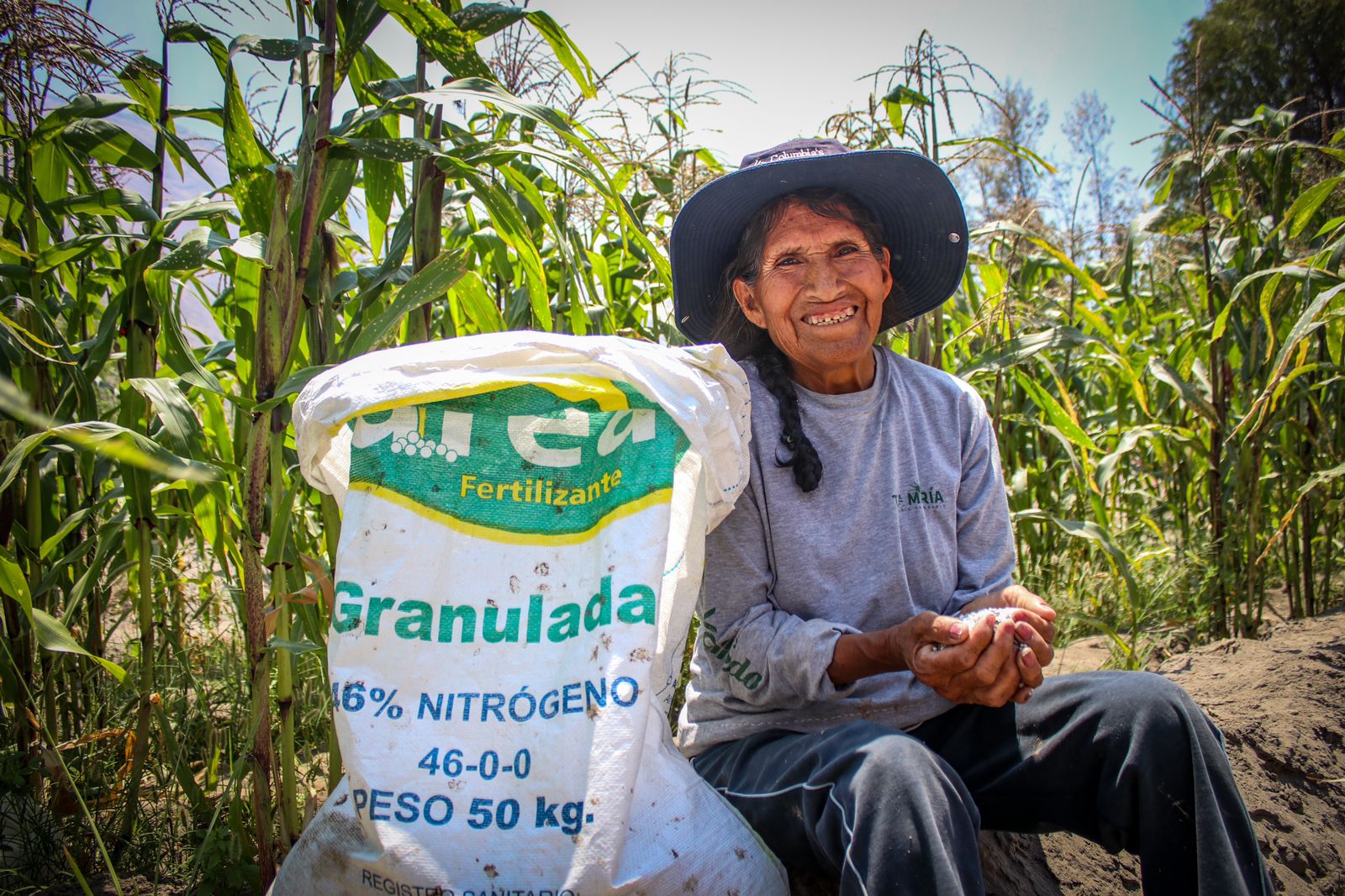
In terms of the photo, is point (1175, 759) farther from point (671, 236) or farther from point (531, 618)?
point (671, 236)

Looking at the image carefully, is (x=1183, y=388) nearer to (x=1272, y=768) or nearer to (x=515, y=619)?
(x=1272, y=768)

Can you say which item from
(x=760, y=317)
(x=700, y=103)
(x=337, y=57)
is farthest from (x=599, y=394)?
(x=700, y=103)

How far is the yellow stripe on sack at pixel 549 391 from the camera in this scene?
1.12 meters

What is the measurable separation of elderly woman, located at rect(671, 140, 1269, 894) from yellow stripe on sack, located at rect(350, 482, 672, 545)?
37 centimetres

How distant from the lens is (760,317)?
1.68m

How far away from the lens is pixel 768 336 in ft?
5.71

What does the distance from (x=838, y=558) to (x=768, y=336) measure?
19.7 inches

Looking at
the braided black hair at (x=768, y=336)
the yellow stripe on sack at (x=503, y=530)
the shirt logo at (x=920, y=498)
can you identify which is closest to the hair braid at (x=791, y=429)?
the braided black hair at (x=768, y=336)

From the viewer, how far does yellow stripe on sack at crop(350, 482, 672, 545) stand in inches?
43.7

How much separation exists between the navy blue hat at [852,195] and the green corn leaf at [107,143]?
39.0 inches

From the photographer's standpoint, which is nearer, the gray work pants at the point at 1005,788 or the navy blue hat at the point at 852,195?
the gray work pants at the point at 1005,788

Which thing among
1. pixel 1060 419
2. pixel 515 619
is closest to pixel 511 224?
pixel 515 619

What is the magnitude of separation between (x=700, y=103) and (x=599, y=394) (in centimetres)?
195

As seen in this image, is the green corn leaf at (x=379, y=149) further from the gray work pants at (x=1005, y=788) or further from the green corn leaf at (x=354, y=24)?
the gray work pants at (x=1005, y=788)
